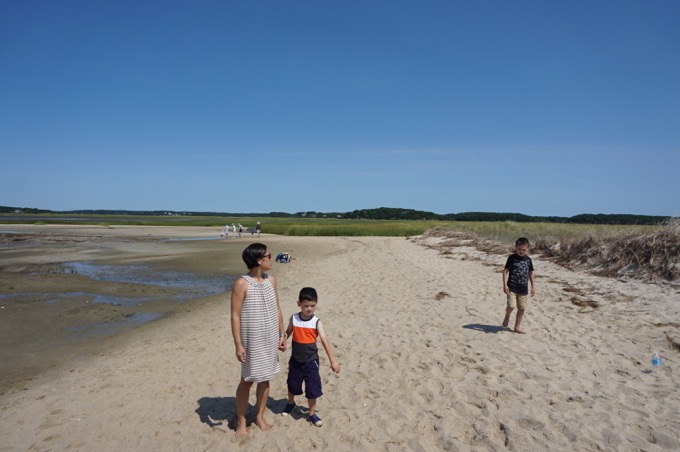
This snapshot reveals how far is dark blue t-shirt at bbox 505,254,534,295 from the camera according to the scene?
24.5 feet

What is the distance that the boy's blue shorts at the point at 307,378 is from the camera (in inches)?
176

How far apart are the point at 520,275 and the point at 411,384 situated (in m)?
3.36

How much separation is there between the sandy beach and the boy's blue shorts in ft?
1.34

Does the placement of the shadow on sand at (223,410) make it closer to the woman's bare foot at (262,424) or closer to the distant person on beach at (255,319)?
the woman's bare foot at (262,424)

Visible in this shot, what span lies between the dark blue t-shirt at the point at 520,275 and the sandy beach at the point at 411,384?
0.84m

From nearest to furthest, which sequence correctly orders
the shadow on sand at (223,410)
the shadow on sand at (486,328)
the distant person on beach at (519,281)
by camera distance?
the shadow on sand at (223,410) → the distant person on beach at (519,281) → the shadow on sand at (486,328)

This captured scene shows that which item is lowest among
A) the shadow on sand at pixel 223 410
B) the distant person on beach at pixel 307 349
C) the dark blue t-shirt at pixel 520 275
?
the shadow on sand at pixel 223 410

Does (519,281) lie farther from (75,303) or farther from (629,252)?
(75,303)

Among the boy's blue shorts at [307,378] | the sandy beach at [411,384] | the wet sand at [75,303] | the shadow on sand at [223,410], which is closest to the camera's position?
the sandy beach at [411,384]

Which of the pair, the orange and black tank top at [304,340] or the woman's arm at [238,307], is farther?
the orange and black tank top at [304,340]

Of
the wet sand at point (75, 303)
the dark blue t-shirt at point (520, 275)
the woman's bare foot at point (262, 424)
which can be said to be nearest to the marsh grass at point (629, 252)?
the dark blue t-shirt at point (520, 275)

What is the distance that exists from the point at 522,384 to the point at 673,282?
7143 millimetres

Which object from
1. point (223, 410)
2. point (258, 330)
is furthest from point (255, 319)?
point (223, 410)

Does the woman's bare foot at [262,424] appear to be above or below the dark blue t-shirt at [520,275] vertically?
below
